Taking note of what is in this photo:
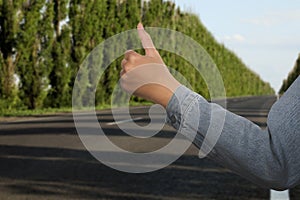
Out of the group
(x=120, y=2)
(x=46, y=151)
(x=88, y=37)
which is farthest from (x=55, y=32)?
(x=46, y=151)

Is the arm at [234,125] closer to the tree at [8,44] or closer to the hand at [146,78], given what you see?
the hand at [146,78]

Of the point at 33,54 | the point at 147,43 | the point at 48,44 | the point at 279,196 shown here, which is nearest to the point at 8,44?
the point at 33,54

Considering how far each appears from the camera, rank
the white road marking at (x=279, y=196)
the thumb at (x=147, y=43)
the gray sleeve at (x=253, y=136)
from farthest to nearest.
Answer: the white road marking at (x=279, y=196), the thumb at (x=147, y=43), the gray sleeve at (x=253, y=136)

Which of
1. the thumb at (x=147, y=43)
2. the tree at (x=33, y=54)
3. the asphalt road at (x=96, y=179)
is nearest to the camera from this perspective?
the thumb at (x=147, y=43)

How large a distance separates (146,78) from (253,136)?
9.7 inches

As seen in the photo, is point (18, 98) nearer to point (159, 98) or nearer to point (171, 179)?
point (171, 179)

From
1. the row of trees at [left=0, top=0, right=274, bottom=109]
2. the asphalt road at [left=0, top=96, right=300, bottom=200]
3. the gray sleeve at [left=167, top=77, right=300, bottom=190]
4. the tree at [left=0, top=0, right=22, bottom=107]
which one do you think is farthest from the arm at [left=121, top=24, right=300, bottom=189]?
the tree at [left=0, top=0, right=22, bottom=107]

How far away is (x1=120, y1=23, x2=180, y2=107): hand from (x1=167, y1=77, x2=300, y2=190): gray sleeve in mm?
24

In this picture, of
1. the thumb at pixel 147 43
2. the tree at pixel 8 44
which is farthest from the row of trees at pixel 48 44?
the thumb at pixel 147 43

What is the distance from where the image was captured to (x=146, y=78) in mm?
1164

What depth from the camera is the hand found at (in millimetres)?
1163

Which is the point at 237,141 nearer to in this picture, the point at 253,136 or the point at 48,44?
the point at 253,136

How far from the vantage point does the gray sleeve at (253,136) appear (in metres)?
1.07

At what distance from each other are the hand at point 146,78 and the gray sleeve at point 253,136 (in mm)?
24
